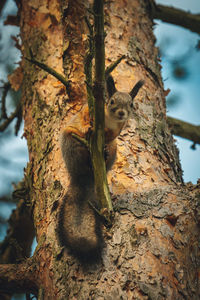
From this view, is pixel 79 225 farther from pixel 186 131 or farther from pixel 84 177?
pixel 186 131

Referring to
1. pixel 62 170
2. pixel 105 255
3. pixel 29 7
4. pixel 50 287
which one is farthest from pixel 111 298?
pixel 29 7

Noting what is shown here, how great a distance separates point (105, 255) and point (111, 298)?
0.65 ft

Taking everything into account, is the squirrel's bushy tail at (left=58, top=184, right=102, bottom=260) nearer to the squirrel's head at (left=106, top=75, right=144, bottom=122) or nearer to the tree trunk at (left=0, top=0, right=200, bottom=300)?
the tree trunk at (left=0, top=0, right=200, bottom=300)

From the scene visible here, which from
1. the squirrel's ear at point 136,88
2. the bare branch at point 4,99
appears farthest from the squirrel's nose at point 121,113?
the bare branch at point 4,99

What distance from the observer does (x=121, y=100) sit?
2076 millimetres

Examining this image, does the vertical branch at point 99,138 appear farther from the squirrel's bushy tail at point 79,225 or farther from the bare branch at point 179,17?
the bare branch at point 179,17

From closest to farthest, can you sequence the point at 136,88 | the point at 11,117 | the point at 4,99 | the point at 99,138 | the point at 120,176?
the point at 99,138, the point at 120,176, the point at 136,88, the point at 4,99, the point at 11,117

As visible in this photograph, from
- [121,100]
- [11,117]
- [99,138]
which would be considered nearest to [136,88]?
[121,100]

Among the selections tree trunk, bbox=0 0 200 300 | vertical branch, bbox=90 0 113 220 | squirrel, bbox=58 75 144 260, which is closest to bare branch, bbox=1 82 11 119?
tree trunk, bbox=0 0 200 300

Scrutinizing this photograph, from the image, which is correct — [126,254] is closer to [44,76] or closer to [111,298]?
[111,298]

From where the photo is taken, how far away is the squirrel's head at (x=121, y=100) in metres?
2.05

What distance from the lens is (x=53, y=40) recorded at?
2.26 metres

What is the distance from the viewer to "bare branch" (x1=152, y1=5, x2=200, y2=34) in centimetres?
297

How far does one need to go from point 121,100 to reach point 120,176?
22.5 inches
